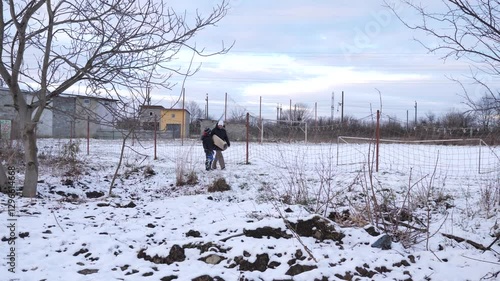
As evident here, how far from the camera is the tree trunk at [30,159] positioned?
21.4ft

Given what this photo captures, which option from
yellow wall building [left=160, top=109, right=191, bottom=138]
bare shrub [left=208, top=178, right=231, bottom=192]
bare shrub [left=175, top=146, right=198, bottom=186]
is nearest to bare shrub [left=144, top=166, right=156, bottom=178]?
yellow wall building [left=160, top=109, right=191, bottom=138]

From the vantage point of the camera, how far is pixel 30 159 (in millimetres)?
6645

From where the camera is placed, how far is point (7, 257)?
12.9ft

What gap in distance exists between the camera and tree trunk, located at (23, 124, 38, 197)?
257 inches

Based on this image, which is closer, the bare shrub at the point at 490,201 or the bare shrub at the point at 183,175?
the bare shrub at the point at 490,201

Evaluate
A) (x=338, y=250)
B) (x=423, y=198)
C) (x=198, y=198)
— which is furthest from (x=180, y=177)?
(x=338, y=250)

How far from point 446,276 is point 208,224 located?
2.76 meters

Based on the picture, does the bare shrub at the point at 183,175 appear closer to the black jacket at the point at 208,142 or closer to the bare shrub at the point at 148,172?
the bare shrub at the point at 148,172

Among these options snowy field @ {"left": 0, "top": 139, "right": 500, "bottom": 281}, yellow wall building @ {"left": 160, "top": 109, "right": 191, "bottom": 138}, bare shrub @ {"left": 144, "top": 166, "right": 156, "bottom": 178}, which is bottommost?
snowy field @ {"left": 0, "top": 139, "right": 500, "bottom": 281}

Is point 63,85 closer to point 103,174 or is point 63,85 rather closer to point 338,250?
point 103,174

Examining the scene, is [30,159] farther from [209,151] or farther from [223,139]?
[223,139]

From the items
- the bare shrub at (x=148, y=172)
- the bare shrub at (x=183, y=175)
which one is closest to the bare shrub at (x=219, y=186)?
the bare shrub at (x=183, y=175)

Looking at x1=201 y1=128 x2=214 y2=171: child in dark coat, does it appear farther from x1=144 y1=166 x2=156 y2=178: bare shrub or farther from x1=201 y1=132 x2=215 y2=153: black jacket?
x1=144 y1=166 x2=156 y2=178: bare shrub

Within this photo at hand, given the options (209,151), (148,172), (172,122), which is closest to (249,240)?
(148,172)
